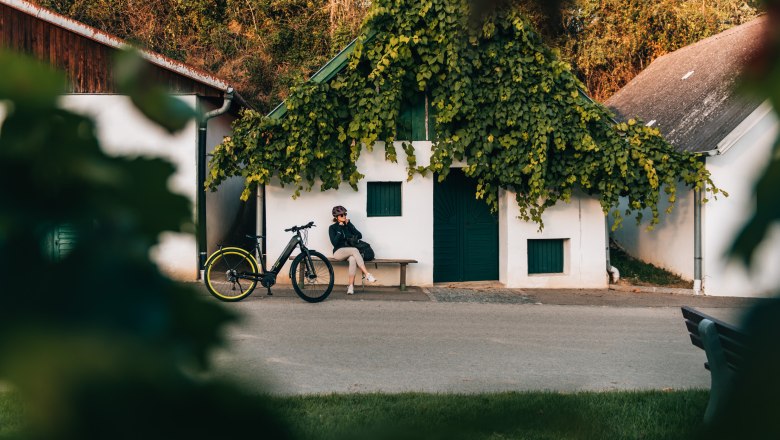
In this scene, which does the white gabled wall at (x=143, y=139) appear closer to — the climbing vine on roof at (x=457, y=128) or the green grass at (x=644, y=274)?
the climbing vine on roof at (x=457, y=128)

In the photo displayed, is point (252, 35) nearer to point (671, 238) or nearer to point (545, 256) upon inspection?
point (545, 256)

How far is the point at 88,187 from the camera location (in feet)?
1.15

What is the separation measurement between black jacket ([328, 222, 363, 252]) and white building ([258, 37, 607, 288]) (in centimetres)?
69

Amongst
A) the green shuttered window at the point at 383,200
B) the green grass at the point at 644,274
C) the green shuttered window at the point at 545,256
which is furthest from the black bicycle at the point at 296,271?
the green grass at the point at 644,274

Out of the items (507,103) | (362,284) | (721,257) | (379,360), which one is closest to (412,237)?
(362,284)

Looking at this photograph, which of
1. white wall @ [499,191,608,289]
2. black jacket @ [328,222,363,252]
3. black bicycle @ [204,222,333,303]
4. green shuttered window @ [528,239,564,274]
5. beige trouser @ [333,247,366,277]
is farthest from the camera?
green shuttered window @ [528,239,564,274]

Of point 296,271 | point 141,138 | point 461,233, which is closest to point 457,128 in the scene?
point 461,233

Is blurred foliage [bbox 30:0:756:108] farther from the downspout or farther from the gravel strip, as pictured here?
the gravel strip

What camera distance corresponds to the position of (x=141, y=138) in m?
0.39

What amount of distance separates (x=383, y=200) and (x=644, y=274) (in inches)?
203

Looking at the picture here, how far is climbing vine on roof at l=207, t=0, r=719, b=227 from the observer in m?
12.3

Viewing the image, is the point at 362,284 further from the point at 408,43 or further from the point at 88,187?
the point at 88,187

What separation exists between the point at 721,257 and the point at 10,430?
0.32m

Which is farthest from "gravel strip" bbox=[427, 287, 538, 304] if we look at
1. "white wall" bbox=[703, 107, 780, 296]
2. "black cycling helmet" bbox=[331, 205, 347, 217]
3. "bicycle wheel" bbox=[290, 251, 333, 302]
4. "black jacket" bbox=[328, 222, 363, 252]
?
"white wall" bbox=[703, 107, 780, 296]
